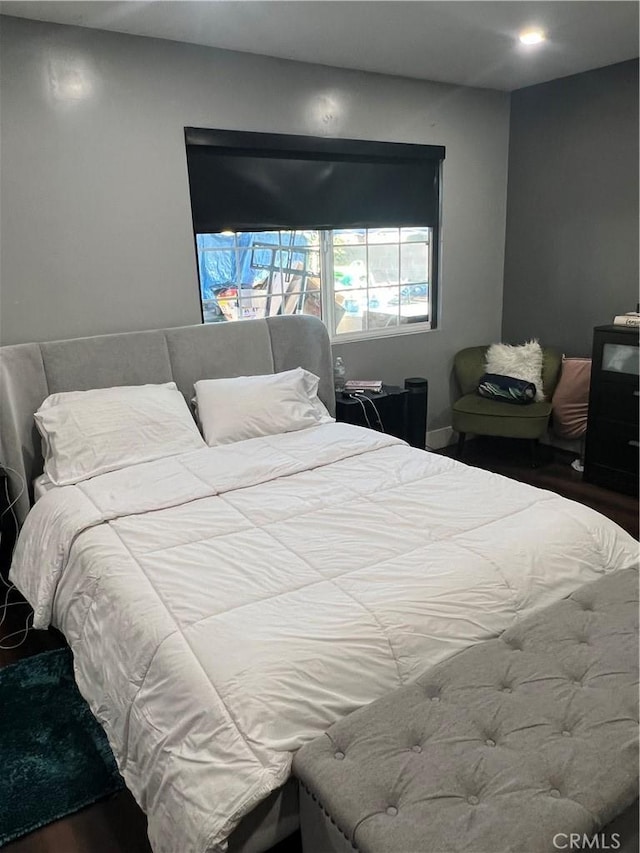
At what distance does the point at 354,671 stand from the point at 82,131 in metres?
2.67

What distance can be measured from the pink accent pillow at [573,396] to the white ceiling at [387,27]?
1.78 metres

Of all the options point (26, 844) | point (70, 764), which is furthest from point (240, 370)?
point (26, 844)

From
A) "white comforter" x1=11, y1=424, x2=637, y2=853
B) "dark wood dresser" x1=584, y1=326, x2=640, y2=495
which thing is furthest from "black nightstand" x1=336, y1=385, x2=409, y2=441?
"dark wood dresser" x1=584, y1=326, x2=640, y2=495

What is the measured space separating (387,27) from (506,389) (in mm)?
2231

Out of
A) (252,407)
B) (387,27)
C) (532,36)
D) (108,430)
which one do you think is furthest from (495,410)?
(108,430)

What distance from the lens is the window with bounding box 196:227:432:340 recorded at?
11.6ft

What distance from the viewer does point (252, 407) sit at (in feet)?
9.96

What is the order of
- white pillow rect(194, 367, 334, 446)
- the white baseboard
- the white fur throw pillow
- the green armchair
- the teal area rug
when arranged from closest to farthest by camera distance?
1. the teal area rug
2. white pillow rect(194, 367, 334, 446)
3. the green armchair
4. the white fur throw pillow
5. the white baseboard

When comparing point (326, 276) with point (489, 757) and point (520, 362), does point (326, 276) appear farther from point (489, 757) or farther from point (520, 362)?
point (489, 757)

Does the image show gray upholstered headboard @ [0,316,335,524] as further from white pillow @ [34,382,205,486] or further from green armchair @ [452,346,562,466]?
green armchair @ [452,346,562,466]

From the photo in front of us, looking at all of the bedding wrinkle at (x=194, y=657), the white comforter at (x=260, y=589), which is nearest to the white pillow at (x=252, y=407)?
the white comforter at (x=260, y=589)

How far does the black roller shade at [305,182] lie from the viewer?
3256mm

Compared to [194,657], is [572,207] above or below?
above

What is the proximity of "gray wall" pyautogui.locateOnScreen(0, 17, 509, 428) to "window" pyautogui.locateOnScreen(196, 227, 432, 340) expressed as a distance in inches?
11.7
